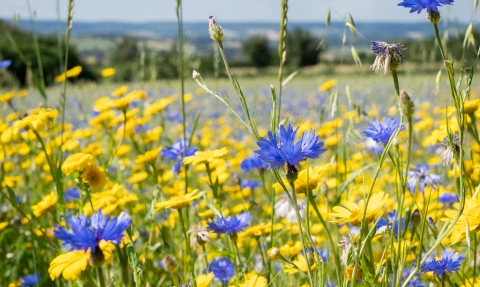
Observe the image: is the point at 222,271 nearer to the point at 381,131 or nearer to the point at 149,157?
the point at 149,157

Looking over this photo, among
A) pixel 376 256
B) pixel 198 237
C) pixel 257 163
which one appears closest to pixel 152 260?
pixel 257 163

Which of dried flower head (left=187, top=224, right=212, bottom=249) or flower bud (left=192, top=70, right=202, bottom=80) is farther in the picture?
dried flower head (left=187, top=224, right=212, bottom=249)

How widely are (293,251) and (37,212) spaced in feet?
2.53

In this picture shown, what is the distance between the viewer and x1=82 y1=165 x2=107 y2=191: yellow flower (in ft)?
3.88

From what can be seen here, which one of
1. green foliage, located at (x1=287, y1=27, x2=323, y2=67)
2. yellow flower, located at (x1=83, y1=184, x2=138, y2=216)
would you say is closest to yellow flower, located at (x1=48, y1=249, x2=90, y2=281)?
yellow flower, located at (x1=83, y1=184, x2=138, y2=216)

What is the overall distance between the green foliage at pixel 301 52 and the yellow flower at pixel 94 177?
2.02ft

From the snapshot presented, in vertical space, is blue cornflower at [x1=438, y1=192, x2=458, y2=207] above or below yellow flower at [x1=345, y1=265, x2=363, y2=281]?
below

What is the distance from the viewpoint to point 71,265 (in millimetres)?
766

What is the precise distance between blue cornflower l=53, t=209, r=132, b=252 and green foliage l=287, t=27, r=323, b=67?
2.28 ft

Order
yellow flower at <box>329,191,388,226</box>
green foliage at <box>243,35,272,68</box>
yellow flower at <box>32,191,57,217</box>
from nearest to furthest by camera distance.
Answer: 1. yellow flower at <box>329,191,388,226</box>
2. yellow flower at <box>32,191,57,217</box>
3. green foliage at <box>243,35,272,68</box>

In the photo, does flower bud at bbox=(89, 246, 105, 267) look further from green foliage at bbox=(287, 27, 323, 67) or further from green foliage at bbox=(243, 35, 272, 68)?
green foliage at bbox=(243, 35, 272, 68)

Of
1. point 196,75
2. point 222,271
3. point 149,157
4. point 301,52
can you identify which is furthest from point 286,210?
point 301,52

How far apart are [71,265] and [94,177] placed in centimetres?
46

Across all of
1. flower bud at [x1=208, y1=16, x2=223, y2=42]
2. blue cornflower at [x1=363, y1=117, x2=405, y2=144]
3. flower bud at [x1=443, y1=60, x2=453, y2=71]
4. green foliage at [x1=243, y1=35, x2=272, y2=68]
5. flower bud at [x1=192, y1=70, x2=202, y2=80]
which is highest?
flower bud at [x1=208, y1=16, x2=223, y2=42]
